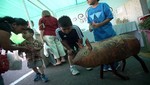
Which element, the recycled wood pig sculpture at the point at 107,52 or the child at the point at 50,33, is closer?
the recycled wood pig sculpture at the point at 107,52

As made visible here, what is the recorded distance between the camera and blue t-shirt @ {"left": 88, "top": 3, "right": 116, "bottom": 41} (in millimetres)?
3035

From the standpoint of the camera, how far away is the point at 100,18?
3.08 metres

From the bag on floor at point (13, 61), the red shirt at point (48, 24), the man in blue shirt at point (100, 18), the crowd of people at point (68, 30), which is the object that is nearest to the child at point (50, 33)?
the red shirt at point (48, 24)

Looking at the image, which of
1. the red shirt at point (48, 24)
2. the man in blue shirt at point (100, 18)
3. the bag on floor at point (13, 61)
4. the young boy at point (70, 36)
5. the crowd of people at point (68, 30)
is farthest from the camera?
the red shirt at point (48, 24)

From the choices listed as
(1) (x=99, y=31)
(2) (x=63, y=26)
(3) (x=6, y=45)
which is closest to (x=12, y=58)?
(3) (x=6, y=45)

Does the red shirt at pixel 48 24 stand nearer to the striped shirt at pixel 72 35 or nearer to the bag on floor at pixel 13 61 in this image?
the striped shirt at pixel 72 35

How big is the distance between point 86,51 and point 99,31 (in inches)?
36.1

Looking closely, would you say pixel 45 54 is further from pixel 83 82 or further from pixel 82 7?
pixel 82 7

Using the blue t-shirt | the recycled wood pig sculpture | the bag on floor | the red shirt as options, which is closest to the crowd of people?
the blue t-shirt

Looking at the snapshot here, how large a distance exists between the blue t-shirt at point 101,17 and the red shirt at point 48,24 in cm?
212

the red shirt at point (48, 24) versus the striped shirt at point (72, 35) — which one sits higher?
the red shirt at point (48, 24)

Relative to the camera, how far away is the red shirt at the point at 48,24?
5059 millimetres

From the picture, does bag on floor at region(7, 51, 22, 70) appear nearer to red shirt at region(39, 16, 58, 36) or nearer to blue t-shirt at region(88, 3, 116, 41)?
blue t-shirt at region(88, 3, 116, 41)

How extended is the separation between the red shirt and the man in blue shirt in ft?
6.94
